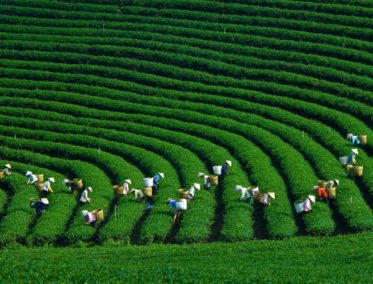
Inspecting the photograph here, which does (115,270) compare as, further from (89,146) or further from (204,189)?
(89,146)

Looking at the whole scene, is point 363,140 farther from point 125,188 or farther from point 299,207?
point 125,188

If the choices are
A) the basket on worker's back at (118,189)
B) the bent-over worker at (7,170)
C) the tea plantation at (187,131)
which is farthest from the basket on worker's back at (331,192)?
the bent-over worker at (7,170)

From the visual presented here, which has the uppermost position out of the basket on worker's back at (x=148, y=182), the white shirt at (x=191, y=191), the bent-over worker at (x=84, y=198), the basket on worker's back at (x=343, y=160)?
the basket on worker's back at (x=343, y=160)

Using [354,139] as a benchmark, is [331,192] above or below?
below

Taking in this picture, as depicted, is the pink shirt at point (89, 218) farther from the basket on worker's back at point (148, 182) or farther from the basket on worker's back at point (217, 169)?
the basket on worker's back at point (217, 169)

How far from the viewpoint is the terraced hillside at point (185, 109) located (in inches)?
1377

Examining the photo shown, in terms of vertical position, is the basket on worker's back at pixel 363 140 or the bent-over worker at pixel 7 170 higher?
the basket on worker's back at pixel 363 140

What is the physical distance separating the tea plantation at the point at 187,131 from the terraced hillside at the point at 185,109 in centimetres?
7

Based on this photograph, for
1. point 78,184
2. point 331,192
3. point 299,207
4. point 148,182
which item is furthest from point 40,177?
point 331,192

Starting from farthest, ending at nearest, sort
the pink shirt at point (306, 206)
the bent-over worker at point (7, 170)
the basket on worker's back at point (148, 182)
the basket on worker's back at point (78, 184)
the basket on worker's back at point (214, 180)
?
the bent-over worker at point (7, 170) → the basket on worker's back at point (78, 184) → the basket on worker's back at point (214, 180) → the basket on worker's back at point (148, 182) → the pink shirt at point (306, 206)

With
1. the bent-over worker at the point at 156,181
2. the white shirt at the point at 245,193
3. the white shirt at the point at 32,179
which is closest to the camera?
the white shirt at the point at 245,193

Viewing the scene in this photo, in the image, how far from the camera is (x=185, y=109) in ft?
146

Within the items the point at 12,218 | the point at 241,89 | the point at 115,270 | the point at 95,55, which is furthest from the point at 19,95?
the point at 115,270

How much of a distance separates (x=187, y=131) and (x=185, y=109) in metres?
2.38
